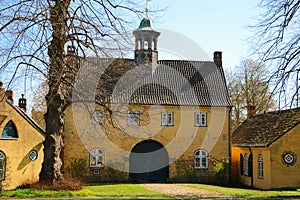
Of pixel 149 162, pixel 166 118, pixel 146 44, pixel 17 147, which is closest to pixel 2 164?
pixel 17 147

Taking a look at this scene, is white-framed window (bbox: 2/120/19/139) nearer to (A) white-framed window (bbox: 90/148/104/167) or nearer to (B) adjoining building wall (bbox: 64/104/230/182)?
(B) adjoining building wall (bbox: 64/104/230/182)

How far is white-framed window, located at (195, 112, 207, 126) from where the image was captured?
31.7m

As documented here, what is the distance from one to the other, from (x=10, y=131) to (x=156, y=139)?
10655 mm

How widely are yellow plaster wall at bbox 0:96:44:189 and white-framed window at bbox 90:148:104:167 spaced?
4170 mm

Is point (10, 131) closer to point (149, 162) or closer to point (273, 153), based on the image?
point (149, 162)

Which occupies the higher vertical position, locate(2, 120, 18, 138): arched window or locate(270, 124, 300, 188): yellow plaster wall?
locate(2, 120, 18, 138): arched window

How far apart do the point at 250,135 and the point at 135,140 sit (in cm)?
840

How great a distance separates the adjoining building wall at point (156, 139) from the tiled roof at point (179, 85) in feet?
2.01

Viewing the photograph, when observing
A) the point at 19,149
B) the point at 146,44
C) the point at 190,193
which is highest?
the point at 146,44

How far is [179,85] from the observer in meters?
32.7

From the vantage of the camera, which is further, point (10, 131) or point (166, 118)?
point (166, 118)

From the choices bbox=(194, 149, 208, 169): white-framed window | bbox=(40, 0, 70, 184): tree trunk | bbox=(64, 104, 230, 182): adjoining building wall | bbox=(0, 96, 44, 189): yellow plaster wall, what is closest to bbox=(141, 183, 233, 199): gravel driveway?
bbox=(40, 0, 70, 184): tree trunk

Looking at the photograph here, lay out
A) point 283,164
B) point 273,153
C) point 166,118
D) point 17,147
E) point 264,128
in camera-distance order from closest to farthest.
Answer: point 17,147 → point 273,153 → point 283,164 → point 264,128 → point 166,118

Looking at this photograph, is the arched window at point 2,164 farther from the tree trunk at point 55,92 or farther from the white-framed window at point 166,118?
the white-framed window at point 166,118
